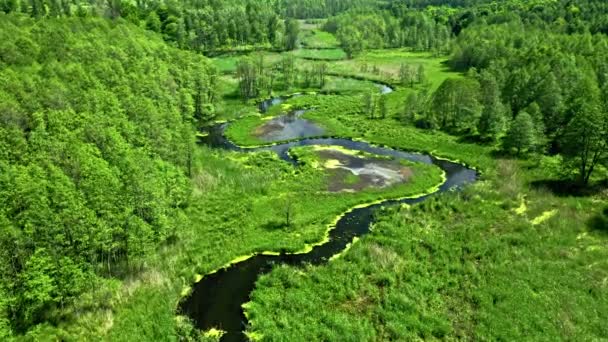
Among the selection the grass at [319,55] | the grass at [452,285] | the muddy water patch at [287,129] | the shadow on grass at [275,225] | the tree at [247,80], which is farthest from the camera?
the grass at [319,55]

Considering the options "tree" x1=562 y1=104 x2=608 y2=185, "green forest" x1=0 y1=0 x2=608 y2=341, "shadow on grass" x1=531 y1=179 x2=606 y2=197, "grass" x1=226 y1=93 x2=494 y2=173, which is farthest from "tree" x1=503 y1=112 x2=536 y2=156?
"shadow on grass" x1=531 y1=179 x2=606 y2=197

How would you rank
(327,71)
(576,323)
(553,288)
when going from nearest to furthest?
1. (576,323)
2. (553,288)
3. (327,71)

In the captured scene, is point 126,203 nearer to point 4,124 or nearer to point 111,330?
point 111,330

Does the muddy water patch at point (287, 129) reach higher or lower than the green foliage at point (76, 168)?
lower

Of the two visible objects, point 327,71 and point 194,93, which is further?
point 327,71

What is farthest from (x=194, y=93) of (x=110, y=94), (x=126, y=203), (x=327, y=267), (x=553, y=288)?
(x=553, y=288)

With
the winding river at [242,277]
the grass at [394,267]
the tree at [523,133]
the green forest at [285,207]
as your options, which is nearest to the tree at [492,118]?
the green forest at [285,207]

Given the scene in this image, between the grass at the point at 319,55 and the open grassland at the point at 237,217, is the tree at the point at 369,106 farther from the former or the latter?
the grass at the point at 319,55
